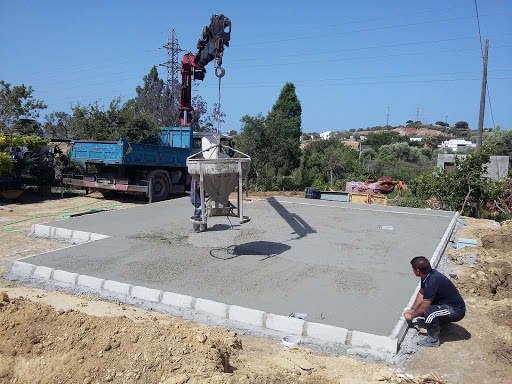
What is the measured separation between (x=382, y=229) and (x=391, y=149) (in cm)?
4072

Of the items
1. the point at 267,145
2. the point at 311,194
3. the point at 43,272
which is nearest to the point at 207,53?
the point at 43,272

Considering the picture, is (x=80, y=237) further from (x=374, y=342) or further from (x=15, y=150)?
(x=15, y=150)

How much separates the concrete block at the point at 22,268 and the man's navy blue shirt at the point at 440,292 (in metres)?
6.44

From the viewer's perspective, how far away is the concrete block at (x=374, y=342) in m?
4.71

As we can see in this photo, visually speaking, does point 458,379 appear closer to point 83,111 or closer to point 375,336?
point 375,336

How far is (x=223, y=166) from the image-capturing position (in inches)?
281

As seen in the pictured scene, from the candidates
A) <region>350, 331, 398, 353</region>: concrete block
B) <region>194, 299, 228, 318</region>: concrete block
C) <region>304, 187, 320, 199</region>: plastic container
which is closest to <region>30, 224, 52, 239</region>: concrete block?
<region>194, 299, 228, 318</region>: concrete block

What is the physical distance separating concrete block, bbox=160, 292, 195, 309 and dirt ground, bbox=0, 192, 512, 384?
1.01 feet

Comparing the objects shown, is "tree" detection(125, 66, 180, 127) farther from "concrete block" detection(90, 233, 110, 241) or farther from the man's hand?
the man's hand

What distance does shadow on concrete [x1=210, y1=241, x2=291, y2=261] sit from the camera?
27.0ft

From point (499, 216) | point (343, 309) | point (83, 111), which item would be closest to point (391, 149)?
point (499, 216)

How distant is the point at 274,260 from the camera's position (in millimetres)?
7855

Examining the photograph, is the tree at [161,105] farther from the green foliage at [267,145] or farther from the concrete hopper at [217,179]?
the concrete hopper at [217,179]

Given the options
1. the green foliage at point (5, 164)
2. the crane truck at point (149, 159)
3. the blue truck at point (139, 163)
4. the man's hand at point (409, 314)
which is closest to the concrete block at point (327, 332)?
the man's hand at point (409, 314)
